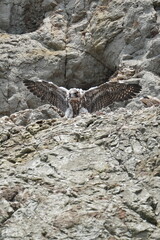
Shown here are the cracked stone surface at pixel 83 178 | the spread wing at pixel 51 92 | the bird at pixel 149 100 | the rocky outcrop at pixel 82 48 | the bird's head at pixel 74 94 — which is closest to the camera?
the cracked stone surface at pixel 83 178

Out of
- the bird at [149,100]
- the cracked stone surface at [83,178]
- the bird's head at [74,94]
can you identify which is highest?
the bird's head at [74,94]

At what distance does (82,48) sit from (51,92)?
194 inches

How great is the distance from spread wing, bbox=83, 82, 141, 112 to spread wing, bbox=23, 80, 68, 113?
653 mm

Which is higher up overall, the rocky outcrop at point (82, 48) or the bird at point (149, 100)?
the rocky outcrop at point (82, 48)

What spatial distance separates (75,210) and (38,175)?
143cm

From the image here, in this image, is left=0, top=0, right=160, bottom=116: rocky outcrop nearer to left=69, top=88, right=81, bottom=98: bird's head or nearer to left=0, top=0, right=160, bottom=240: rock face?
left=0, top=0, right=160, bottom=240: rock face

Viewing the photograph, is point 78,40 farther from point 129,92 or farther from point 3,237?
point 3,237

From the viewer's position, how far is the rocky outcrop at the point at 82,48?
18.7 metres

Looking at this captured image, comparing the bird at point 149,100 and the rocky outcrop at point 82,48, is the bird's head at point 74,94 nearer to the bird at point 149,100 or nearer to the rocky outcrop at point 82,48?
the bird at point 149,100

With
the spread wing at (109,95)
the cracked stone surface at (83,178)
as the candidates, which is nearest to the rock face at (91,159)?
the cracked stone surface at (83,178)

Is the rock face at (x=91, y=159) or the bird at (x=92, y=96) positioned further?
the bird at (x=92, y=96)

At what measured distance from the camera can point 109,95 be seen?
49.9 feet

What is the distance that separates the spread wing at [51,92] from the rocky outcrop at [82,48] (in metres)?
2.86

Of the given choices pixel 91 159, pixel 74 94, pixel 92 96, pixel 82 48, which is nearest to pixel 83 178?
pixel 91 159
